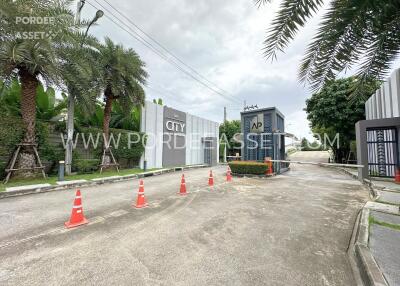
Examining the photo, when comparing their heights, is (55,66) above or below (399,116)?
above

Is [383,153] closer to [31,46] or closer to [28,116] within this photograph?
[31,46]

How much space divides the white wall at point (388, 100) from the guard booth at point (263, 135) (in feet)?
18.6

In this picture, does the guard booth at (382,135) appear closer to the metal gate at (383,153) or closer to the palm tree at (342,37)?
the metal gate at (383,153)

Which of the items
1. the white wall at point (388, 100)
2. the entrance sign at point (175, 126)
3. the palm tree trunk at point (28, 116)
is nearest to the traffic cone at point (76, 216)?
the palm tree trunk at point (28, 116)

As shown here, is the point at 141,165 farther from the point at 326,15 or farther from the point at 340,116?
the point at 340,116

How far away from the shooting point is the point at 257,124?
48.2 feet

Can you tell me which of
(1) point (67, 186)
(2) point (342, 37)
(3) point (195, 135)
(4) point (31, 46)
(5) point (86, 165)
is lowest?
(1) point (67, 186)

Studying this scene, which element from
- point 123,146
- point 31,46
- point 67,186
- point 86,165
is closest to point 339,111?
point 123,146

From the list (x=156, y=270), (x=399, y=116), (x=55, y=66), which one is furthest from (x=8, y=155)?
(x=399, y=116)

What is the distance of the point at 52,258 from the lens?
2914mm

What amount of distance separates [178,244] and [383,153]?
1458 centimetres

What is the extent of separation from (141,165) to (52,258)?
1396 cm

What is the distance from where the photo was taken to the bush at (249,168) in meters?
12.5

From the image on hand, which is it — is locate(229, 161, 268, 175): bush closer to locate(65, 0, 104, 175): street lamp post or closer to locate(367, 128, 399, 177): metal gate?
locate(367, 128, 399, 177): metal gate
